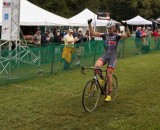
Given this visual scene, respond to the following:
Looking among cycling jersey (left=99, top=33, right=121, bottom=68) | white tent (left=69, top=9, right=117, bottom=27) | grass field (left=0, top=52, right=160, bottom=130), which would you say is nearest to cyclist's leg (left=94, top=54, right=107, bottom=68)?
cycling jersey (left=99, top=33, right=121, bottom=68)

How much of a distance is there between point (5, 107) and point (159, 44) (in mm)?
20908

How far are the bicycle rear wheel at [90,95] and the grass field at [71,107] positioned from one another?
0.55 feet

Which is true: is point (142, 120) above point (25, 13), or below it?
below

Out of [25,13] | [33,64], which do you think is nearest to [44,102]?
[33,64]

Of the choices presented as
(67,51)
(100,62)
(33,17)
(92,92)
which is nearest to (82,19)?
(33,17)

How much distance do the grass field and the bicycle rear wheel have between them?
0.17 metres

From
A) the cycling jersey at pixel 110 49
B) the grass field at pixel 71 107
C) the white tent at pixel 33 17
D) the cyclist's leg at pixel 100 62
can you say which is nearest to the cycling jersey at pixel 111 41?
the cycling jersey at pixel 110 49

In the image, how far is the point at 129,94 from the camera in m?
10.4

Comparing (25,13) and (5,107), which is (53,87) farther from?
(25,13)

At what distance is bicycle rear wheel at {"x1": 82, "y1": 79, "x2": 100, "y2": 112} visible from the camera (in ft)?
→ 26.7

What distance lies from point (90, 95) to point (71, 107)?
635mm

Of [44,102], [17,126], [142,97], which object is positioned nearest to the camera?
[17,126]

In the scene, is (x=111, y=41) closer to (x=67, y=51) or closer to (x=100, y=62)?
(x=100, y=62)

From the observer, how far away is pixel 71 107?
28.3 ft
